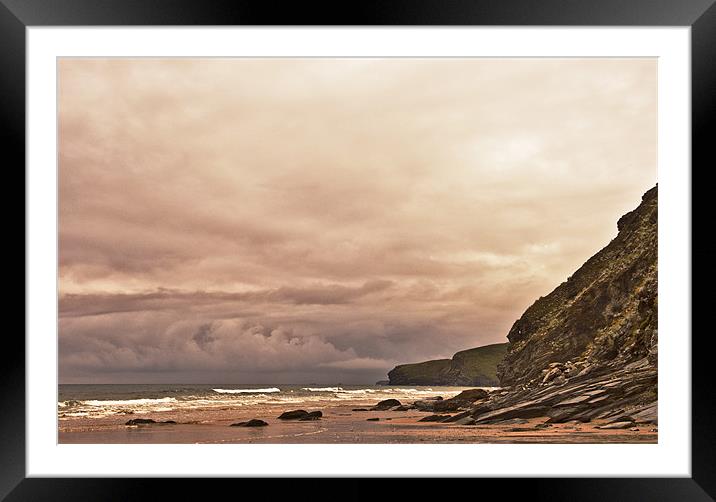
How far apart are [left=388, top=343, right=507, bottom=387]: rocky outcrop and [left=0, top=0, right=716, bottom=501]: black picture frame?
3.90 meters

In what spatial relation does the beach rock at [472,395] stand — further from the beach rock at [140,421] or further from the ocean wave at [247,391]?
the beach rock at [140,421]

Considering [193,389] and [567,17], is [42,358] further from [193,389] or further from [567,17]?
[193,389]

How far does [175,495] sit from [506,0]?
2094 mm

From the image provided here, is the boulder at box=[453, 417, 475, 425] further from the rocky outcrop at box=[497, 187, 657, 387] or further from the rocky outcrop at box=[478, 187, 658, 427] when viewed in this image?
the rocky outcrop at box=[497, 187, 657, 387]

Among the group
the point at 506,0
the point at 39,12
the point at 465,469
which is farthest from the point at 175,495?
the point at 506,0

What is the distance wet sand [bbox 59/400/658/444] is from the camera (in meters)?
5.91

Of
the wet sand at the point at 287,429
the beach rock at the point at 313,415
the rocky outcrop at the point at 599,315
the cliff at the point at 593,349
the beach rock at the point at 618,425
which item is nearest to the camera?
the beach rock at the point at 618,425

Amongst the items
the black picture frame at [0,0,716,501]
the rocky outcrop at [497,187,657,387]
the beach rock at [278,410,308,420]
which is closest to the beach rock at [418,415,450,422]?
the rocky outcrop at [497,187,657,387]

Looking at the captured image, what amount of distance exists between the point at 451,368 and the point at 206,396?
2.42 metres

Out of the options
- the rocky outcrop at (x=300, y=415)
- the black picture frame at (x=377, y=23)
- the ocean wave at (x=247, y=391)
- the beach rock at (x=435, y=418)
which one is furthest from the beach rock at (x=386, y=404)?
the black picture frame at (x=377, y=23)

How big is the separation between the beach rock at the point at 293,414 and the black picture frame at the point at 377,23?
4633 mm

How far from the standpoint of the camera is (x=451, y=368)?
6.45 metres

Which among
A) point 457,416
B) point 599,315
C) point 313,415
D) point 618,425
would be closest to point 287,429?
point 313,415

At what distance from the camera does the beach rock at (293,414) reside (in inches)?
275
